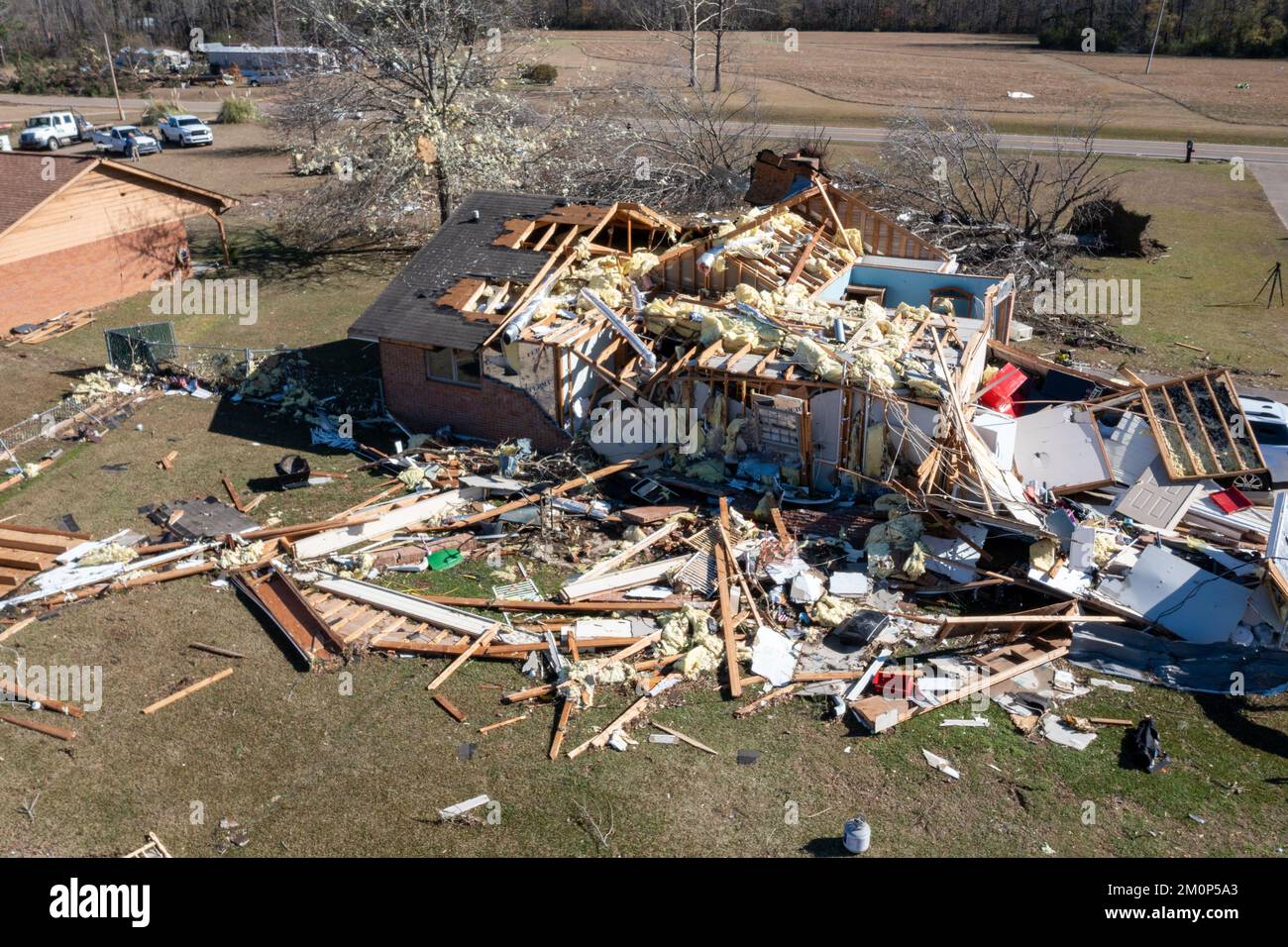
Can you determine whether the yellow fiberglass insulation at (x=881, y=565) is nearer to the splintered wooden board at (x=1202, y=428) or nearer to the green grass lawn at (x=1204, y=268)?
the splintered wooden board at (x=1202, y=428)

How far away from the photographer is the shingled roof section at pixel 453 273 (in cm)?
1845

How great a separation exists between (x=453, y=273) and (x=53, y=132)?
38798 millimetres

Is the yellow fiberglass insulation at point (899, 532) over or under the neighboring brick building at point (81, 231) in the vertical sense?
under

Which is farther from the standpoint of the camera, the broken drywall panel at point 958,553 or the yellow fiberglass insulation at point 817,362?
the yellow fiberglass insulation at point 817,362

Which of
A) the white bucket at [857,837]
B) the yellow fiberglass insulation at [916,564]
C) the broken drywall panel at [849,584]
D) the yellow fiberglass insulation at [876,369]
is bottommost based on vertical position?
the white bucket at [857,837]

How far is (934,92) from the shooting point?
56688 millimetres

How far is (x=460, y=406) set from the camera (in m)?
18.9

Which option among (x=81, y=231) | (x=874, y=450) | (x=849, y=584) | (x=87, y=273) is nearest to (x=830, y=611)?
(x=849, y=584)

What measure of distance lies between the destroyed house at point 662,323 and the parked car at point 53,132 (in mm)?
36379

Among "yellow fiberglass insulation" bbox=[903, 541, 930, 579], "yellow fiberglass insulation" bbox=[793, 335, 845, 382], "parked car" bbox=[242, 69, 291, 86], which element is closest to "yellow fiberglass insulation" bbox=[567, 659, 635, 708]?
"yellow fiberglass insulation" bbox=[903, 541, 930, 579]

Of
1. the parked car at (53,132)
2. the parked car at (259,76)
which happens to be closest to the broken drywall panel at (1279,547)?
the parked car at (53,132)

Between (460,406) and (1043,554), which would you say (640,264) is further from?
(1043,554)

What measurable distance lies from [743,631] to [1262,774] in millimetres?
6275

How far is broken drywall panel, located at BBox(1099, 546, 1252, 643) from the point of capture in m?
12.6
